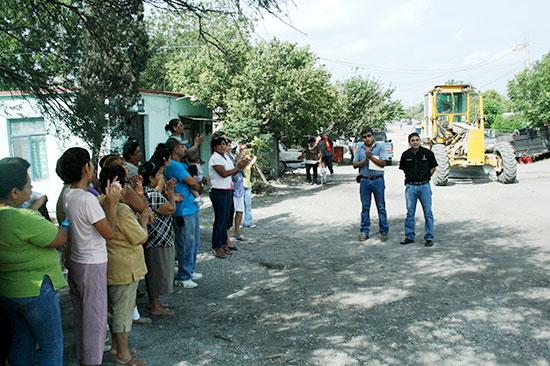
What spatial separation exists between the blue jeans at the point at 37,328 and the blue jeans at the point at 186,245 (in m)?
2.70

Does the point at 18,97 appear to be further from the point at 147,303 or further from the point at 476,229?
the point at 476,229

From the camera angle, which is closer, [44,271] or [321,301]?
[44,271]

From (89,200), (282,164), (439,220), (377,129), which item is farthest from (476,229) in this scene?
(377,129)

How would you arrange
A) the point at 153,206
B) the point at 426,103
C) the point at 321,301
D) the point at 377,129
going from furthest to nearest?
the point at 377,129 → the point at 426,103 → the point at 321,301 → the point at 153,206

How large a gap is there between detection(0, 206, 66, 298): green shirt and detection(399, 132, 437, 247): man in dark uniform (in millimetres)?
6042

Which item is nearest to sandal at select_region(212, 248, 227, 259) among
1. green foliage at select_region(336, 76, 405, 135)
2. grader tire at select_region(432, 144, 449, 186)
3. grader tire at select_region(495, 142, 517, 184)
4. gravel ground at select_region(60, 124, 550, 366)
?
gravel ground at select_region(60, 124, 550, 366)

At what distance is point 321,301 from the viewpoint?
5320 millimetres

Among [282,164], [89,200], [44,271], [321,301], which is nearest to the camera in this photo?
[44,271]

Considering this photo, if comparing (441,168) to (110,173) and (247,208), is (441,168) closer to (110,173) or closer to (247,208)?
(247,208)

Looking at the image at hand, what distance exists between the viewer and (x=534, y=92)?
25.1 metres

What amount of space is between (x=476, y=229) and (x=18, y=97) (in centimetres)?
761

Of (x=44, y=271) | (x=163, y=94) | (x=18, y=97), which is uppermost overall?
(x=163, y=94)

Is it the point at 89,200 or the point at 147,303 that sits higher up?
the point at 89,200

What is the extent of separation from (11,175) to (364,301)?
3708 mm
